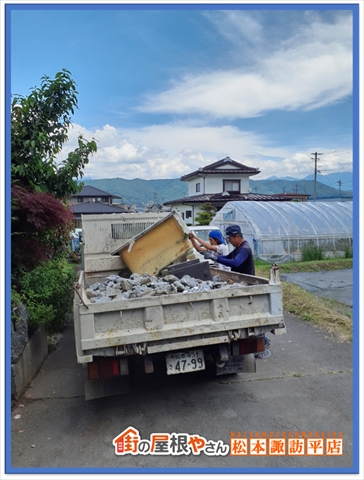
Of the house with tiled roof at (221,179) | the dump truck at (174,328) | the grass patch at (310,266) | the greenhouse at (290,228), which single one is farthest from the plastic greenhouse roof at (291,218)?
the house with tiled roof at (221,179)

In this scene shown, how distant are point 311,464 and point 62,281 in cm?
502

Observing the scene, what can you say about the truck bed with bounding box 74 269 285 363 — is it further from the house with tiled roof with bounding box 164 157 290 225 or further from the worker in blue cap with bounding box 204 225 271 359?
the house with tiled roof with bounding box 164 157 290 225

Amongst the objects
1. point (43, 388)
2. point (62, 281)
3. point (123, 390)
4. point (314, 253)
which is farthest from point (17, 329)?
point (314, 253)

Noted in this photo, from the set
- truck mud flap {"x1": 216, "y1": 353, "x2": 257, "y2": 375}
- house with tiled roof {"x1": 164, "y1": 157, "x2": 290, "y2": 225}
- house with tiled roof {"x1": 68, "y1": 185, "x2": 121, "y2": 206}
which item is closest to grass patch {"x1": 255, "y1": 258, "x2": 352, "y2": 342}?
truck mud flap {"x1": 216, "y1": 353, "x2": 257, "y2": 375}

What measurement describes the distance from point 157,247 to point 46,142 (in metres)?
2.94

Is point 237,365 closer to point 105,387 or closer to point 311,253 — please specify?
point 105,387

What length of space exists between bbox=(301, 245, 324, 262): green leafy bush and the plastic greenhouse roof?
0.58 metres

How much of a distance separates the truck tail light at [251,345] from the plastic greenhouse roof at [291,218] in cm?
1004

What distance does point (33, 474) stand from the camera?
102 inches

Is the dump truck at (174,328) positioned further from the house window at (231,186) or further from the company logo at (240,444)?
the house window at (231,186)

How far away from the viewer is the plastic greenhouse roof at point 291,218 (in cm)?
1392

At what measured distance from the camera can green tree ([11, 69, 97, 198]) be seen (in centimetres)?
552

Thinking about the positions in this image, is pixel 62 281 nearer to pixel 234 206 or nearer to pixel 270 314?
pixel 270 314

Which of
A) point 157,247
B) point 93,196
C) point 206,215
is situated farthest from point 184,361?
point 93,196
